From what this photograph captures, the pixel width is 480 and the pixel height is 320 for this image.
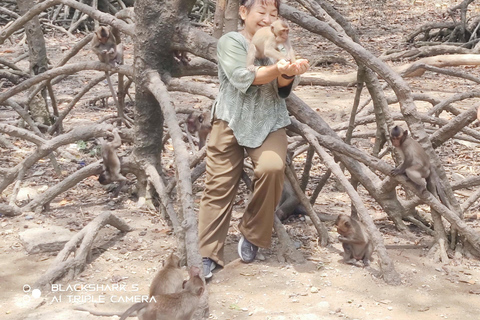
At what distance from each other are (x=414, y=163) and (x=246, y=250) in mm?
1214

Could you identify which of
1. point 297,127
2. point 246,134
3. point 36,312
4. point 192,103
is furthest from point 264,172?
point 192,103

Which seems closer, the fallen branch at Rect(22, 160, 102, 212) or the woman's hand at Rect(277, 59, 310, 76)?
the woman's hand at Rect(277, 59, 310, 76)

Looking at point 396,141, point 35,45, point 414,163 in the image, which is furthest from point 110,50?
point 414,163

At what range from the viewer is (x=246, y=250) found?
412 cm

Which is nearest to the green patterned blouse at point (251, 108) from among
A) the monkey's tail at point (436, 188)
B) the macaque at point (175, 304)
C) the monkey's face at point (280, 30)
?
the monkey's face at point (280, 30)

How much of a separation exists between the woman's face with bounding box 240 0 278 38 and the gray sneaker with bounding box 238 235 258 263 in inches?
53.9

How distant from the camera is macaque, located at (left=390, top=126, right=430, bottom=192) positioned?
13.3ft

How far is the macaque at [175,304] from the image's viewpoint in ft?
10.0

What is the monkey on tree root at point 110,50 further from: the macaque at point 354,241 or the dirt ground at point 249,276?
the macaque at point 354,241

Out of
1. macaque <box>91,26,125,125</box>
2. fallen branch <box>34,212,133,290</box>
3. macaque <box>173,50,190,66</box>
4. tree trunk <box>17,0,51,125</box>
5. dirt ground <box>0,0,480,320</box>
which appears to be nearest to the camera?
dirt ground <box>0,0,480,320</box>

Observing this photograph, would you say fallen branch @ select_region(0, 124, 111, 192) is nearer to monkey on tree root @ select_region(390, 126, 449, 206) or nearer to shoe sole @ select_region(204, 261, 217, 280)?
Result: shoe sole @ select_region(204, 261, 217, 280)

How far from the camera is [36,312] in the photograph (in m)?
3.52

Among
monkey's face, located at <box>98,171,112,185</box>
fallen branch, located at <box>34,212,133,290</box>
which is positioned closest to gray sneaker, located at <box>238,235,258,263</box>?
fallen branch, located at <box>34,212,133,290</box>

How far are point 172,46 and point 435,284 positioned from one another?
2379mm
